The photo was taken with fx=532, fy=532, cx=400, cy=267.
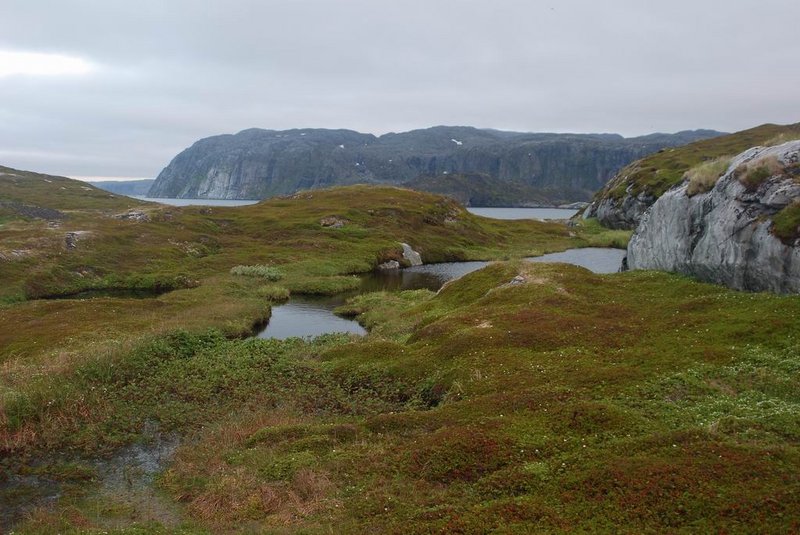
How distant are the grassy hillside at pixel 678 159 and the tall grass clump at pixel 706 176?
10798 centimetres

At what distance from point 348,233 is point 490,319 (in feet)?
250

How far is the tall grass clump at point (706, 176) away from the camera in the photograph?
43.0 meters

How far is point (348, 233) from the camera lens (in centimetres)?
11212

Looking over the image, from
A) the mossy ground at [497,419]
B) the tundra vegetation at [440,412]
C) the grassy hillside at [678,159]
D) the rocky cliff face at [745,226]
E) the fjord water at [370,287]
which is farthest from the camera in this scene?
the grassy hillside at [678,159]

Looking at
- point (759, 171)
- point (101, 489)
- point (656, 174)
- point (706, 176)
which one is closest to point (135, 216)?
point (101, 489)

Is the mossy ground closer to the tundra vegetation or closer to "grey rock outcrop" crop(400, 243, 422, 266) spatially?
the tundra vegetation

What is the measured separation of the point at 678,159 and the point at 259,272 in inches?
5692

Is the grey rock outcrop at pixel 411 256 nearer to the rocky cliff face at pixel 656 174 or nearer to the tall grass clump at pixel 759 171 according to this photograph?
the tall grass clump at pixel 759 171

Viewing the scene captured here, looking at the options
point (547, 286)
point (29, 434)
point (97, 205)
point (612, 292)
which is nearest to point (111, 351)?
point (29, 434)

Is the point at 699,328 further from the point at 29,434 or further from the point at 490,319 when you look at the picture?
the point at 29,434

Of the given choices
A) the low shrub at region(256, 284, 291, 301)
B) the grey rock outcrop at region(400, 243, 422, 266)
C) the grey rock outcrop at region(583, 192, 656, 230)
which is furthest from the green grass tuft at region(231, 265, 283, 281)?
the grey rock outcrop at region(583, 192, 656, 230)

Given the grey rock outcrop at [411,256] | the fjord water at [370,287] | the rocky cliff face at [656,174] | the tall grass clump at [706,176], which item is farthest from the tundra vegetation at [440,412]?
the rocky cliff face at [656,174]

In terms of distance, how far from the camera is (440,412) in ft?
80.6

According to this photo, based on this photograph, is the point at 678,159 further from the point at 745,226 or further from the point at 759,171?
the point at 745,226
